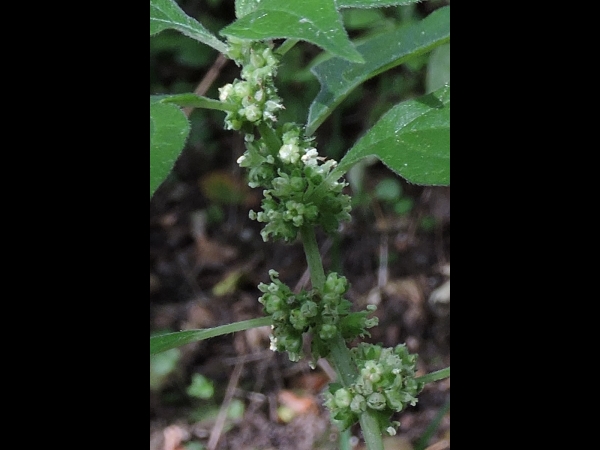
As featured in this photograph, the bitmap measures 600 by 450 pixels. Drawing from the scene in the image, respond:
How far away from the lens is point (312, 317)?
3.78ft

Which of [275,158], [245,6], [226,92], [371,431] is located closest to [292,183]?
[275,158]

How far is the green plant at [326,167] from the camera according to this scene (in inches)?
41.1

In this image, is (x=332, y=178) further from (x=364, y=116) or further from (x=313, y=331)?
(x=364, y=116)

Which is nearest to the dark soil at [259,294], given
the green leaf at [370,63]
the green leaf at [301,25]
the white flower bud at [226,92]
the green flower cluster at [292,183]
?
the green leaf at [370,63]

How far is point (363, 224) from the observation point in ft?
12.6

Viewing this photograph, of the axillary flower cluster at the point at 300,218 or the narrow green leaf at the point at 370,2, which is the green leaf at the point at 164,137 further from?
the narrow green leaf at the point at 370,2

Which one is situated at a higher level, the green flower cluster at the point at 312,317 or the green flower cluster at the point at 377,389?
the green flower cluster at the point at 312,317

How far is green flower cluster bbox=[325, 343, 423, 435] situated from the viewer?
1139 mm

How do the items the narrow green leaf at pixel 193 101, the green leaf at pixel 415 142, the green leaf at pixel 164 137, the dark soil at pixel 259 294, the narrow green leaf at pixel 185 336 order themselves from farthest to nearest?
1. the dark soil at pixel 259 294
2. the narrow green leaf at pixel 185 336
3. the green leaf at pixel 415 142
4. the narrow green leaf at pixel 193 101
5. the green leaf at pixel 164 137

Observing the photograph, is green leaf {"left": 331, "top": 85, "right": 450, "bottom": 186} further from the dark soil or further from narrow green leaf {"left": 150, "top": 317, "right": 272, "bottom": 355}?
the dark soil
